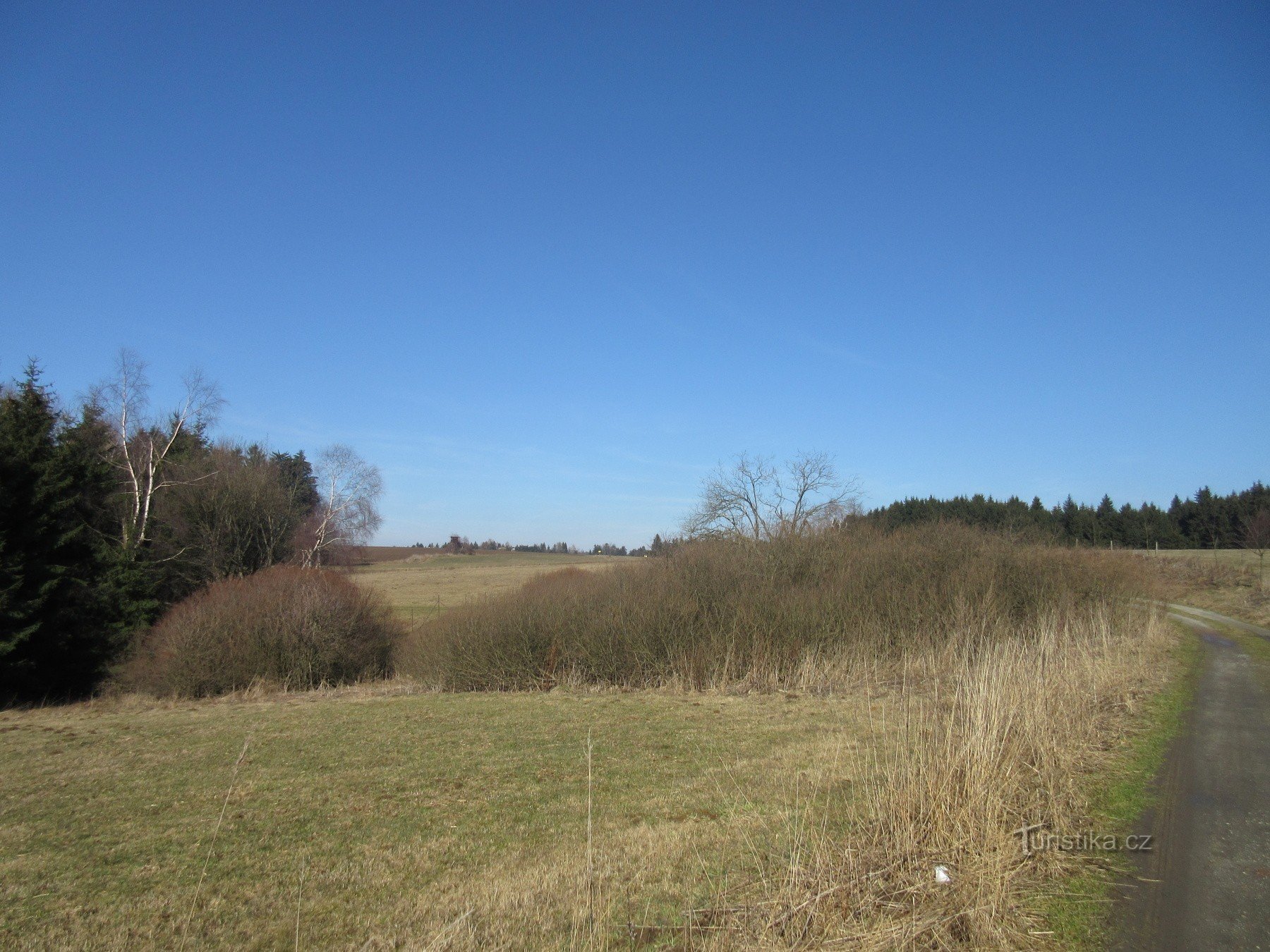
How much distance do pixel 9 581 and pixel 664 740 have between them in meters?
18.9

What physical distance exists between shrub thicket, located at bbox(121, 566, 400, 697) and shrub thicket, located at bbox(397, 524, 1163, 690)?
2242 millimetres

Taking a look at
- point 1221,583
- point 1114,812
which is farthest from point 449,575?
point 1114,812

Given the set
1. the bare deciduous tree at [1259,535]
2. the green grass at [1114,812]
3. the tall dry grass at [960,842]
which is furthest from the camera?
the bare deciduous tree at [1259,535]

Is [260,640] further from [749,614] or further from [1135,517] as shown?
[1135,517]

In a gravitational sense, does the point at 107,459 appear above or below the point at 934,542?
above

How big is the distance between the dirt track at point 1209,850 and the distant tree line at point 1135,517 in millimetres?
22654

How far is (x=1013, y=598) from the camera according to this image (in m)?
20.8

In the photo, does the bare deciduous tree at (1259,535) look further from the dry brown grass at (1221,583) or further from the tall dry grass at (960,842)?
the tall dry grass at (960,842)

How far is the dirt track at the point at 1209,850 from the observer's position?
13.2ft

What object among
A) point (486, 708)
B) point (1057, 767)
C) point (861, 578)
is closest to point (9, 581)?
point (486, 708)

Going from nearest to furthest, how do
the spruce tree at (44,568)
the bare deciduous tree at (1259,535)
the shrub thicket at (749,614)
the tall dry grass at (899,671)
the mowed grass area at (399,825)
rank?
1. the tall dry grass at (899,671)
2. the mowed grass area at (399,825)
3. the shrub thicket at (749,614)
4. the spruce tree at (44,568)
5. the bare deciduous tree at (1259,535)

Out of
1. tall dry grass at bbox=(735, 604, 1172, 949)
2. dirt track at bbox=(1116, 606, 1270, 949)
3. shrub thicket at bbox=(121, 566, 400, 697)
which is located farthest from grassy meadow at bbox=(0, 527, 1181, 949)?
shrub thicket at bbox=(121, 566, 400, 697)

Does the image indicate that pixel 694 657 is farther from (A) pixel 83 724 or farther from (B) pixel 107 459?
(B) pixel 107 459

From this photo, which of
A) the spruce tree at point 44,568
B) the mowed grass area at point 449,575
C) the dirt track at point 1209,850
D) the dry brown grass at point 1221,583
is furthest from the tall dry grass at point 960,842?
the dry brown grass at point 1221,583
